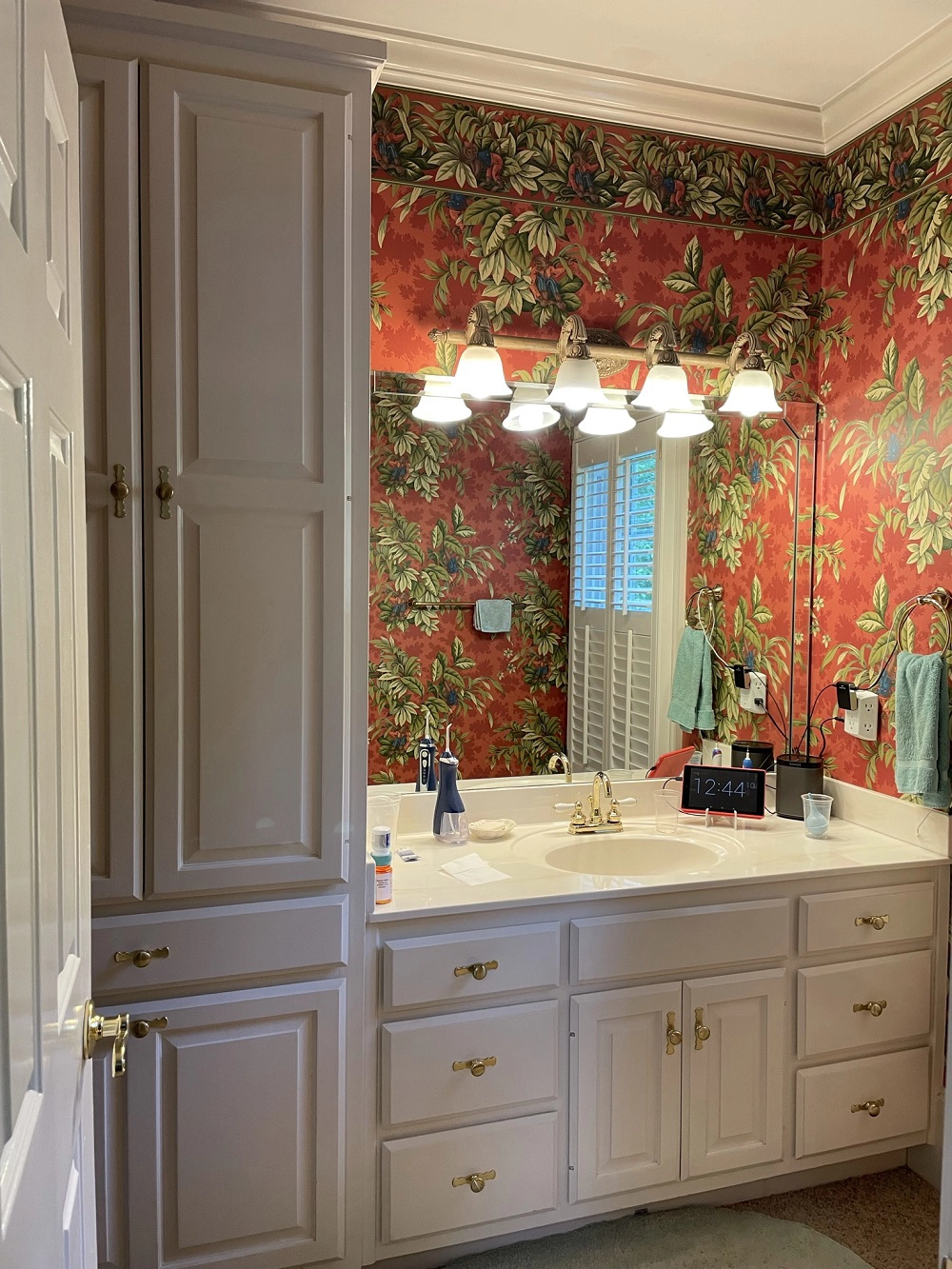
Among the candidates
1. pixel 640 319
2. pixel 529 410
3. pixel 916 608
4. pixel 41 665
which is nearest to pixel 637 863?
pixel 916 608

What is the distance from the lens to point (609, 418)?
8.01 feet

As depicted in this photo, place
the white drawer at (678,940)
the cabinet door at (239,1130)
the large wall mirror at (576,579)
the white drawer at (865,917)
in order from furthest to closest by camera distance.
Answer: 1. the large wall mirror at (576,579)
2. the white drawer at (865,917)
3. the white drawer at (678,940)
4. the cabinet door at (239,1130)

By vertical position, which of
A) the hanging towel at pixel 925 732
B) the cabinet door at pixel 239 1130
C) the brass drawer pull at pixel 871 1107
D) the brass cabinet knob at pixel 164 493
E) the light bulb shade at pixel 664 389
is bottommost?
the brass drawer pull at pixel 871 1107

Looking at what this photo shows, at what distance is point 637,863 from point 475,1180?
80cm

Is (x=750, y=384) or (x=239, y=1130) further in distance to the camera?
(x=750, y=384)

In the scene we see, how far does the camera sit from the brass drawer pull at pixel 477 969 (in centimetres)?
187

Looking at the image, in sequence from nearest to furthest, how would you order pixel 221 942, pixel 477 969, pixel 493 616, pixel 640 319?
1. pixel 221 942
2. pixel 477 969
3. pixel 493 616
4. pixel 640 319

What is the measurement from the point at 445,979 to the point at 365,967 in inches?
6.5

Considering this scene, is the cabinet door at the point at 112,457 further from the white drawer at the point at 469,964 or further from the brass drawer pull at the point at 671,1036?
the brass drawer pull at the point at 671,1036

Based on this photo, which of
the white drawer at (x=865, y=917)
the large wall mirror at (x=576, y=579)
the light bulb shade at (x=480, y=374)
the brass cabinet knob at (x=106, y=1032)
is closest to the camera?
the brass cabinet knob at (x=106, y=1032)

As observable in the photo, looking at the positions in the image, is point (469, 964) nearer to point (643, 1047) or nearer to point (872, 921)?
point (643, 1047)

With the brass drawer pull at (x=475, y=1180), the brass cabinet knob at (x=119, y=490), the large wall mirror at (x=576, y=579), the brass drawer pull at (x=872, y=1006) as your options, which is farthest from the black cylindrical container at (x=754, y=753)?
the brass cabinet knob at (x=119, y=490)

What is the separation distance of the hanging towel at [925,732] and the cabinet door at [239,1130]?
4.63 ft

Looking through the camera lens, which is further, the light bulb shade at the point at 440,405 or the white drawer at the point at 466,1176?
the light bulb shade at the point at 440,405
